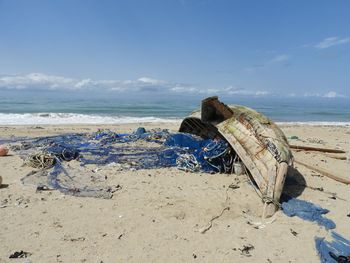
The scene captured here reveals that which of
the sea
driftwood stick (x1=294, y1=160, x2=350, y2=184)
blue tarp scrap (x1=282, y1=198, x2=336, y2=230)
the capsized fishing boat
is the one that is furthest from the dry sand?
the sea

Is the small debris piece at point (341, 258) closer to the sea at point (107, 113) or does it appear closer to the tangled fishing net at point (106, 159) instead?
the tangled fishing net at point (106, 159)

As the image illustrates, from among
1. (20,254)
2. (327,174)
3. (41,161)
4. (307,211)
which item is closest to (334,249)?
(307,211)

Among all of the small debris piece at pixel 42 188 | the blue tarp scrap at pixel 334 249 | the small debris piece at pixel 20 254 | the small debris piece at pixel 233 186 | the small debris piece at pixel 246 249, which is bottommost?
the blue tarp scrap at pixel 334 249

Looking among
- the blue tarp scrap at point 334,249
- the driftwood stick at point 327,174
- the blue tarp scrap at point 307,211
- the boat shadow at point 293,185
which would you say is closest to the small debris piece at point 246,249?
the blue tarp scrap at point 334,249

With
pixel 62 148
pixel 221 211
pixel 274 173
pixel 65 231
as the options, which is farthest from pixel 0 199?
pixel 274 173

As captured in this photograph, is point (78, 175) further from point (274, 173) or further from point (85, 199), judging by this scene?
point (274, 173)

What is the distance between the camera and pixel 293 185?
6.69 meters

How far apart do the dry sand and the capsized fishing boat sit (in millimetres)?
345

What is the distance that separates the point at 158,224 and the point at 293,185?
3.46 metres

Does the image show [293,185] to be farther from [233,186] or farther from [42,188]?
[42,188]

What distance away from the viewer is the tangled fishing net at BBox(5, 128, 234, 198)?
20.4 feet

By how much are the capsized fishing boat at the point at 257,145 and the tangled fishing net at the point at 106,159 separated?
1.63 ft

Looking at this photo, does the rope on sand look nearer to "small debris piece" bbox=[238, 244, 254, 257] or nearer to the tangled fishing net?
the tangled fishing net

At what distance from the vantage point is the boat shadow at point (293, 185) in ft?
19.8
